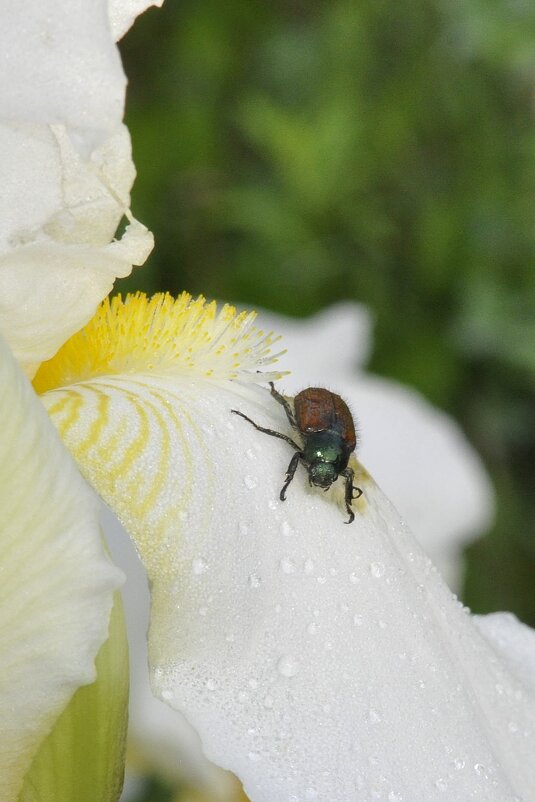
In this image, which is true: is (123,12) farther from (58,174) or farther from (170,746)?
(170,746)

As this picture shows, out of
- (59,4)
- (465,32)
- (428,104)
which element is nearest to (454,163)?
(428,104)

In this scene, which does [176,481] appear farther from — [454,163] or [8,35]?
[454,163]

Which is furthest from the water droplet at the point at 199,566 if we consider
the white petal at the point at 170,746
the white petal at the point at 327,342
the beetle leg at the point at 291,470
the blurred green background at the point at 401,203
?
the blurred green background at the point at 401,203

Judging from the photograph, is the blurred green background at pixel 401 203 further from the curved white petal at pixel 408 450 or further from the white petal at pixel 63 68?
the white petal at pixel 63 68

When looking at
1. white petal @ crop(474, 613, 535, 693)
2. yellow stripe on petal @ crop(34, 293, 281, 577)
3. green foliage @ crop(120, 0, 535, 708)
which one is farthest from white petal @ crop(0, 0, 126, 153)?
green foliage @ crop(120, 0, 535, 708)

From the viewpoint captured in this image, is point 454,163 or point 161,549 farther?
point 454,163

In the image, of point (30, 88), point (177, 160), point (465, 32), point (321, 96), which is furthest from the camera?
point (177, 160)
